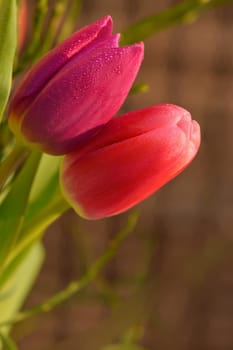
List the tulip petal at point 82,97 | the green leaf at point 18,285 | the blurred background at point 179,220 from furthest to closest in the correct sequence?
1. the blurred background at point 179,220
2. the green leaf at point 18,285
3. the tulip petal at point 82,97

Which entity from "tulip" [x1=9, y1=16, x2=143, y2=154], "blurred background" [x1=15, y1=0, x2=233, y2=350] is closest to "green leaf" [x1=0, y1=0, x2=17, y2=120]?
"tulip" [x1=9, y1=16, x2=143, y2=154]

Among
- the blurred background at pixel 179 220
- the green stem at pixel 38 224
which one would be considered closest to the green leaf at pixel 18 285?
the green stem at pixel 38 224

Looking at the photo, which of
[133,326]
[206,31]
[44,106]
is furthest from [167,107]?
[206,31]

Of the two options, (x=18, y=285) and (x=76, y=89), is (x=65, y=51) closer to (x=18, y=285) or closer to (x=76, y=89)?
(x=76, y=89)

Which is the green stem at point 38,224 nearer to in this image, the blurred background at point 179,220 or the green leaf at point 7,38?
the green leaf at point 7,38

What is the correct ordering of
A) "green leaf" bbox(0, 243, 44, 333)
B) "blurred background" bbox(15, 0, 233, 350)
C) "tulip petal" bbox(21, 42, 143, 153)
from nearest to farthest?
"tulip petal" bbox(21, 42, 143, 153), "green leaf" bbox(0, 243, 44, 333), "blurred background" bbox(15, 0, 233, 350)

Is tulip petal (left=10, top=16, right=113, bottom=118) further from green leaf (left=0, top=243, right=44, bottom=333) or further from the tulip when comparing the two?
green leaf (left=0, top=243, right=44, bottom=333)

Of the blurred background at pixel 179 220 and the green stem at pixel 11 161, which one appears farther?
the blurred background at pixel 179 220
